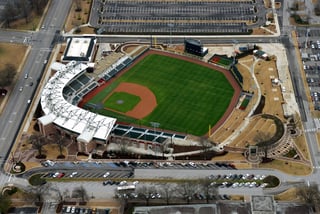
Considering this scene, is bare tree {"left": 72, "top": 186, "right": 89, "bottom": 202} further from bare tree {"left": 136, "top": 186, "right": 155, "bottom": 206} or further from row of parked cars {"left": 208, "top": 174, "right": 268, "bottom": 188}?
row of parked cars {"left": 208, "top": 174, "right": 268, "bottom": 188}

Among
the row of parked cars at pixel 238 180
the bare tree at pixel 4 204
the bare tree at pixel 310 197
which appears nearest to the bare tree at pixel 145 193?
the row of parked cars at pixel 238 180

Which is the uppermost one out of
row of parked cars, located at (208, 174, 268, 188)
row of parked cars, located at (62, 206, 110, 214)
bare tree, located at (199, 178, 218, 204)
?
row of parked cars, located at (208, 174, 268, 188)

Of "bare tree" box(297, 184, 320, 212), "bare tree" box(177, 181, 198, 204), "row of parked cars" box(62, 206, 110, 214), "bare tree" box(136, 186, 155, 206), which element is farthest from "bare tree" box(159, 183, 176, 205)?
"bare tree" box(297, 184, 320, 212)

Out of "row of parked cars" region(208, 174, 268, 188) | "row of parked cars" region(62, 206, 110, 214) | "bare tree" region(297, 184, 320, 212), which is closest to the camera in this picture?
"bare tree" region(297, 184, 320, 212)

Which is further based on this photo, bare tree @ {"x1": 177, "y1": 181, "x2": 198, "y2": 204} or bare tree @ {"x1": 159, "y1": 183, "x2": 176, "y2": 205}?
bare tree @ {"x1": 159, "y1": 183, "x2": 176, "y2": 205}

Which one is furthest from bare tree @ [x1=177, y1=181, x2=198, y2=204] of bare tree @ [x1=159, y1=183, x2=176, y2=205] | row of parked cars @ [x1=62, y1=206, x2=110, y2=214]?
row of parked cars @ [x1=62, y1=206, x2=110, y2=214]

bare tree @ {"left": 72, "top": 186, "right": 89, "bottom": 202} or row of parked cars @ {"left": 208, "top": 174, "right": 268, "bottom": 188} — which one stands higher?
row of parked cars @ {"left": 208, "top": 174, "right": 268, "bottom": 188}

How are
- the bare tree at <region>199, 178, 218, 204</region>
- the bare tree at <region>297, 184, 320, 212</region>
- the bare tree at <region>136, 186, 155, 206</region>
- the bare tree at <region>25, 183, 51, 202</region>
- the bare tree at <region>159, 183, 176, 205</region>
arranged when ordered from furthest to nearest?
1. the bare tree at <region>159, 183, 176, 205</region>
2. the bare tree at <region>136, 186, 155, 206</region>
3. the bare tree at <region>25, 183, 51, 202</region>
4. the bare tree at <region>199, 178, 218, 204</region>
5. the bare tree at <region>297, 184, 320, 212</region>

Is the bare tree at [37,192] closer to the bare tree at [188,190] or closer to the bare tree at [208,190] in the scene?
the bare tree at [188,190]

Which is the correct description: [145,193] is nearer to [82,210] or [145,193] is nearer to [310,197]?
[82,210]
